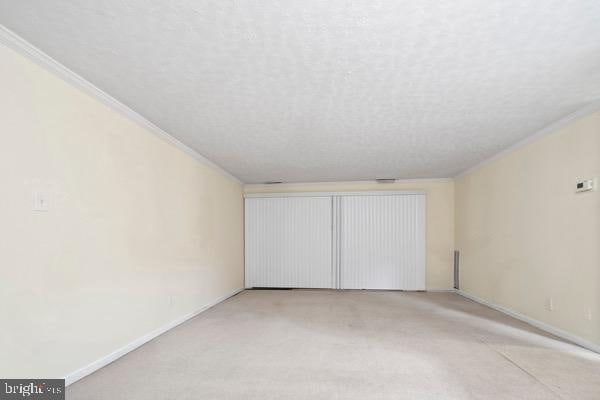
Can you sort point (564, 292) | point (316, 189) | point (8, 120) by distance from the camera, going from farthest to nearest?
1. point (316, 189)
2. point (564, 292)
3. point (8, 120)

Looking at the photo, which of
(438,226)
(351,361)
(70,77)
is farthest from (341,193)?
(70,77)

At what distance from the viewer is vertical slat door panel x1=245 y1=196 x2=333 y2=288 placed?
688 cm

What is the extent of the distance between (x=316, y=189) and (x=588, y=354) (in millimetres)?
5061

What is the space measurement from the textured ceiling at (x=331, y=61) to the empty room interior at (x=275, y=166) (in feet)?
0.05

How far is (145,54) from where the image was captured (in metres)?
2.11

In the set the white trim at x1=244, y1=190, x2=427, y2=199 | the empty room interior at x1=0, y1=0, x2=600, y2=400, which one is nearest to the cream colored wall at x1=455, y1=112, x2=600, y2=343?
the empty room interior at x1=0, y1=0, x2=600, y2=400

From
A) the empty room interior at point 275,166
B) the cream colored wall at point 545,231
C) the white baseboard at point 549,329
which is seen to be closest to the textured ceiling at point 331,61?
the empty room interior at point 275,166

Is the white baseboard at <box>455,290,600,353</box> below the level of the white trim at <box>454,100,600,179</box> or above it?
below

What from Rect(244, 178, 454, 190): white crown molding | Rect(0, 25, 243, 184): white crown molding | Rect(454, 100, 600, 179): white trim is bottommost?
Rect(244, 178, 454, 190): white crown molding

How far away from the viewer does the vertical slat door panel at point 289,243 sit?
6.88 meters

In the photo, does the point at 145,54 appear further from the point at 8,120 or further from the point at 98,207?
the point at 98,207

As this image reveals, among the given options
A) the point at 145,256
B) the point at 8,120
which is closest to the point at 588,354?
the point at 145,256

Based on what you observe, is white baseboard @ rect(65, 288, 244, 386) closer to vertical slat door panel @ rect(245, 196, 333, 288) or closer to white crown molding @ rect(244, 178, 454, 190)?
vertical slat door panel @ rect(245, 196, 333, 288)

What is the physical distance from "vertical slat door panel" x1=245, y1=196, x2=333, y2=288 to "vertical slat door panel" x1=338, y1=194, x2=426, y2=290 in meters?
0.41
